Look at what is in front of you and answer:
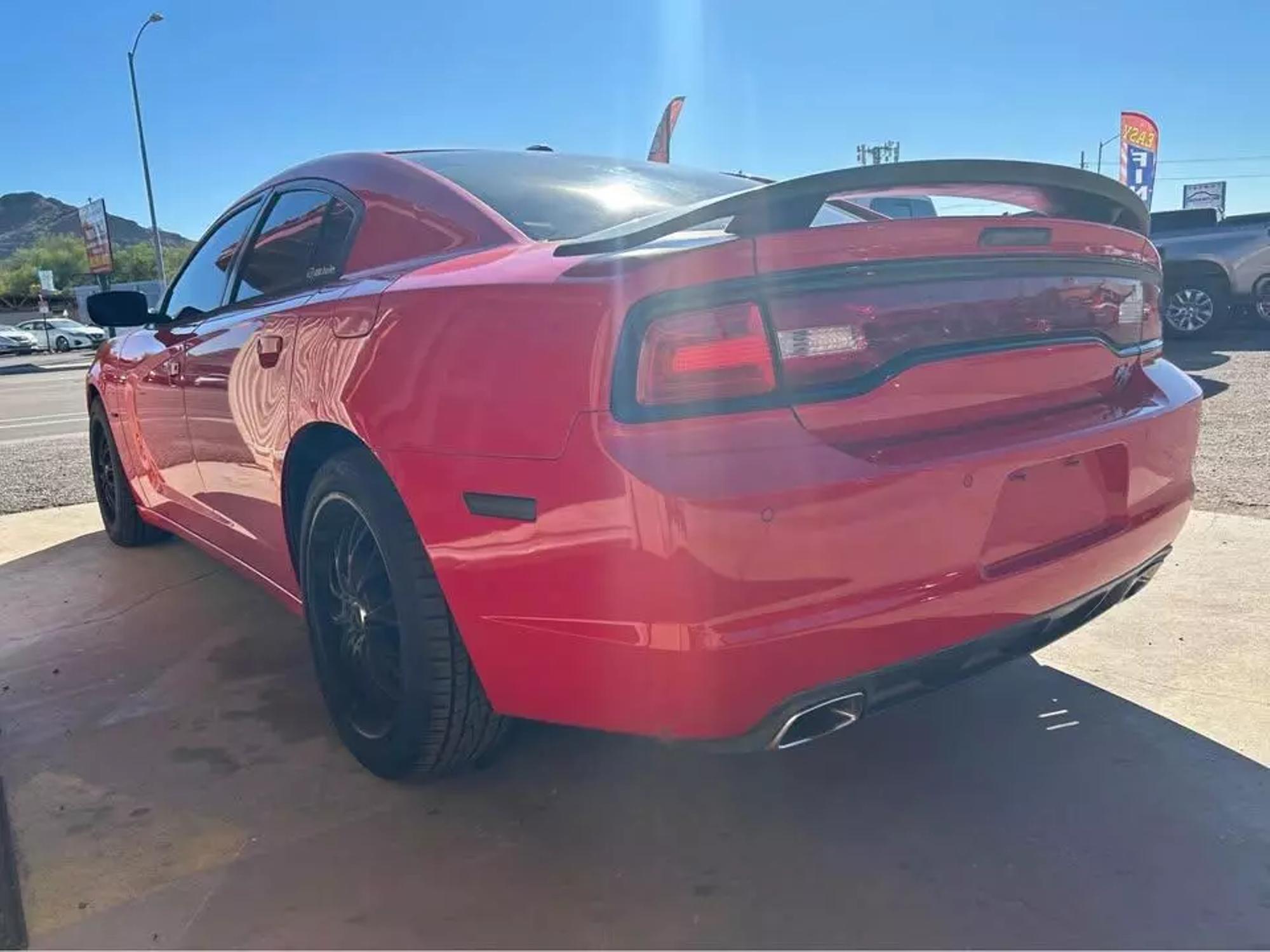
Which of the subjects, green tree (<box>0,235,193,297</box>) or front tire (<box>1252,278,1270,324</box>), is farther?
green tree (<box>0,235,193,297</box>)

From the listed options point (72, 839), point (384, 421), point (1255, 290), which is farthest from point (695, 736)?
point (1255, 290)

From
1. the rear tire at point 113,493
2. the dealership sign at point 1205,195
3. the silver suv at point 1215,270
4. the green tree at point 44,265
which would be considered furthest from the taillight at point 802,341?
the green tree at point 44,265

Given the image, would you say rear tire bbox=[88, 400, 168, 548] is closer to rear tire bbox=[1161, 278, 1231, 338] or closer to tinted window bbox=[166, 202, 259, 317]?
tinted window bbox=[166, 202, 259, 317]

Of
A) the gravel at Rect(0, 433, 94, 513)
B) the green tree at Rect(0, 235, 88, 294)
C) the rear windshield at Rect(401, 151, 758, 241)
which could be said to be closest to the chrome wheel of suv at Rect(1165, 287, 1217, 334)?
the rear windshield at Rect(401, 151, 758, 241)

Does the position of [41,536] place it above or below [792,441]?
below

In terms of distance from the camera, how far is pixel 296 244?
293 cm

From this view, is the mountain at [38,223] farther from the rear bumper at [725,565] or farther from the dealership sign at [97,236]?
the rear bumper at [725,565]

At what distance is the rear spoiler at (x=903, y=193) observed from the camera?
1.73m

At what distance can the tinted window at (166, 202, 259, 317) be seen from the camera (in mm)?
3436

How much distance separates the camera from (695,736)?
1704 mm

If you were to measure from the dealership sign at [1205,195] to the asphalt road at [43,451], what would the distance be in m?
50.4

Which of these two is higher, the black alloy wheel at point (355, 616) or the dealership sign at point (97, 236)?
the dealership sign at point (97, 236)

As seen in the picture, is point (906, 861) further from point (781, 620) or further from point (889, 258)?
point (889, 258)

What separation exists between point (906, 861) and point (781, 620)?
68 centimetres
